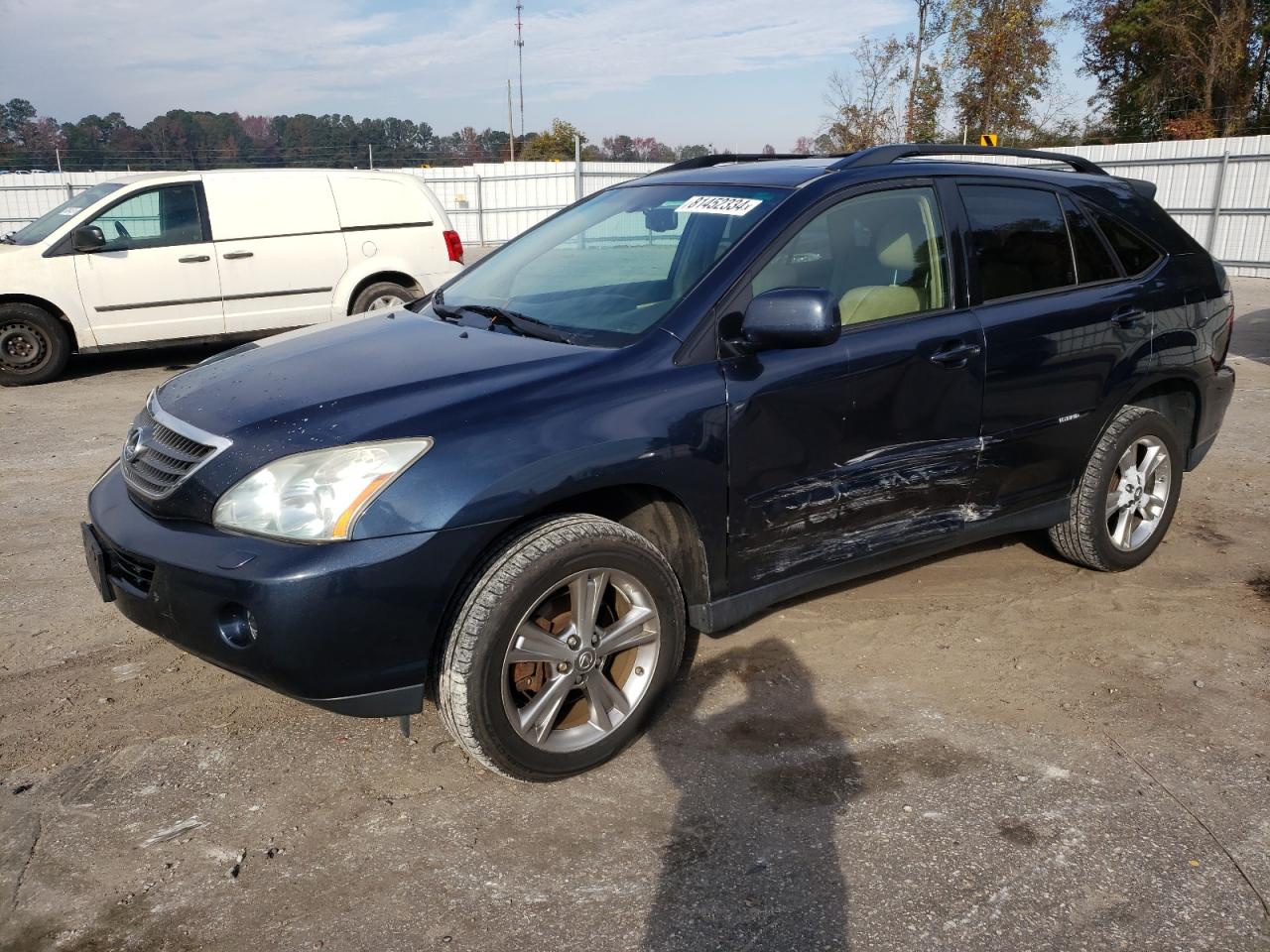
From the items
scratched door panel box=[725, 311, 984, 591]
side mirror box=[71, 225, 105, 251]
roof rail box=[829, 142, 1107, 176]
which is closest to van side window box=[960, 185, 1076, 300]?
roof rail box=[829, 142, 1107, 176]

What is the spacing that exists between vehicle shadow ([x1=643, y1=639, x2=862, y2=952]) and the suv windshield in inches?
50.7

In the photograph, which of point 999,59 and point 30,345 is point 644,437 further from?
point 999,59

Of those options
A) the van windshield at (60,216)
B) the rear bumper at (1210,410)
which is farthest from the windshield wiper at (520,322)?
the van windshield at (60,216)

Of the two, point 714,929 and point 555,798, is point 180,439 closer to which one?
point 555,798

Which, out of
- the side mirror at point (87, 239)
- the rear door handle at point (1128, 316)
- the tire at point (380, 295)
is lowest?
the tire at point (380, 295)

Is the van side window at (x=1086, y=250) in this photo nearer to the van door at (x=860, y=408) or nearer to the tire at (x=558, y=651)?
the van door at (x=860, y=408)

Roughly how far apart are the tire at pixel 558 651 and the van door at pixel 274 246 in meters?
7.30

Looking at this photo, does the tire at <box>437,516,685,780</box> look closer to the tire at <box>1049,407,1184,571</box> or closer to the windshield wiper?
the windshield wiper

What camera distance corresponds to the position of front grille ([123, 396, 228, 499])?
2.86 m

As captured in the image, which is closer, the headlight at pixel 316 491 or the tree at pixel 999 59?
the headlight at pixel 316 491

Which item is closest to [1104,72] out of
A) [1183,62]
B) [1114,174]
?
[1183,62]

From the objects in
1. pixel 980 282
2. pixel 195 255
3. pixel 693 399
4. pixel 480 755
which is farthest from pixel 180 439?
pixel 195 255

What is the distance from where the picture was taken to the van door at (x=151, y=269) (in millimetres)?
8914

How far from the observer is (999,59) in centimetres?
2308
